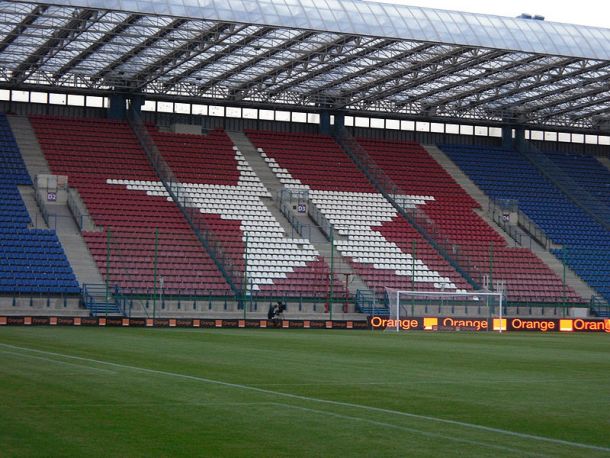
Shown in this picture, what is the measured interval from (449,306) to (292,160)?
1866 centimetres

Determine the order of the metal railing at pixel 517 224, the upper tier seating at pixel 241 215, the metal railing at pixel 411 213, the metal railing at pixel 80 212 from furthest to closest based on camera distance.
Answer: the metal railing at pixel 517 224, the metal railing at pixel 411 213, the metal railing at pixel 80 212, the upper tier seating at pixel 241 215

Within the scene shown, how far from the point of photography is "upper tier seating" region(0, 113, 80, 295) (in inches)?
2103

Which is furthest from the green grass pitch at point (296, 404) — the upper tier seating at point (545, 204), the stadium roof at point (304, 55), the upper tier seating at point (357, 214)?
the upper tier seating at point (545, 204)

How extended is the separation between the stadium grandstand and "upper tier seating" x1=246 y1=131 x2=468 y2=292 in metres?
0.15

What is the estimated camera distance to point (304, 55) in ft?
198

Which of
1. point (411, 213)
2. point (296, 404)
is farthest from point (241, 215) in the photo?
point (296, 404)

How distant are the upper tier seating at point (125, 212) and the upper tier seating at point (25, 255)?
6.95 ft

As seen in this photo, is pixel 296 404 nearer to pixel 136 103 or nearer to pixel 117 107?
pixel 136 103

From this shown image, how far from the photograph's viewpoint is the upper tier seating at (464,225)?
64.8m

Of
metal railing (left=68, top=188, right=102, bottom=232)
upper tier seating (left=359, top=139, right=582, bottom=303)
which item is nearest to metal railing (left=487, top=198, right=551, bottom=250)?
upper tier seating (left=359, top=139, right=582, bottom=303)

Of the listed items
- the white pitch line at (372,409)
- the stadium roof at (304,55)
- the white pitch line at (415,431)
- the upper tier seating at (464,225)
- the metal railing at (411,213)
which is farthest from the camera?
the metal railing at (411,213)

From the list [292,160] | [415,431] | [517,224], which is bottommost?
[415,431]

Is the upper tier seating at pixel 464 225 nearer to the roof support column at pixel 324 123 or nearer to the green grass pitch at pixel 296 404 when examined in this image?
the roof support column at pixel 324 123

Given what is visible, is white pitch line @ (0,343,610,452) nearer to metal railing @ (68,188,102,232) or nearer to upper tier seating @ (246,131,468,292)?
metal railing @ (68,188,102,232)
